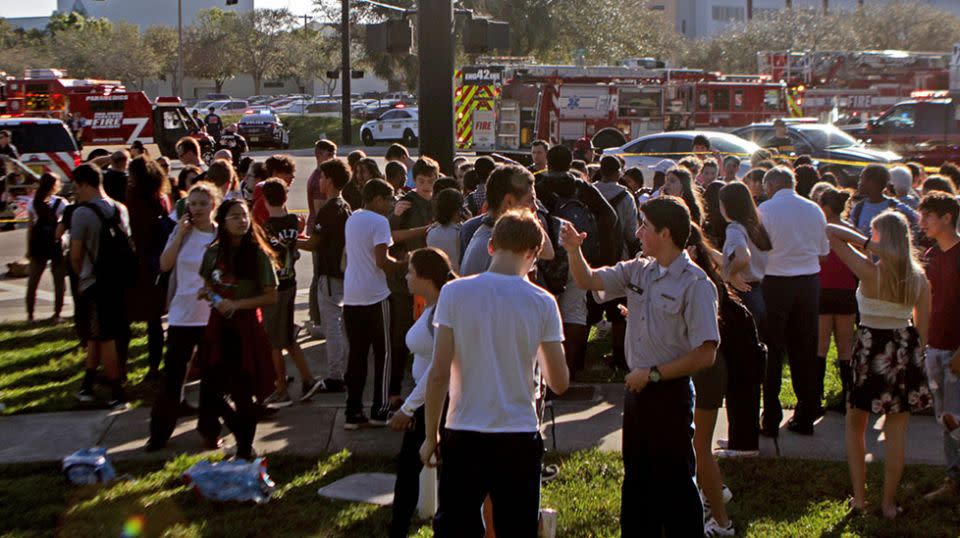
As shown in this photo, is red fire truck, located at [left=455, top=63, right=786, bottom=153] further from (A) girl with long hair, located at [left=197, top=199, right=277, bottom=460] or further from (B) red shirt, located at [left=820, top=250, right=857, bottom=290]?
(A) girl with long hair, located at [left=197, top=199, right=277, bottom=460]

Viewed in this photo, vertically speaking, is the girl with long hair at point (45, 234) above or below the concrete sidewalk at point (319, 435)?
above

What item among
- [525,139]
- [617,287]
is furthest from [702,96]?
[617,287]

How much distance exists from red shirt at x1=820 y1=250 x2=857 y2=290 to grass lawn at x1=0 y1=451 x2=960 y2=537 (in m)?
1.75

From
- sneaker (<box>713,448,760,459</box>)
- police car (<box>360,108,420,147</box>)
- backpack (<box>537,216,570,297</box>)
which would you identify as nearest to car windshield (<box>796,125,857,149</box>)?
backpack (<box>537,216,570,297</box>)

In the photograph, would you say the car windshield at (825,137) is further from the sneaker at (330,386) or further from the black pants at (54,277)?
the sneaker at (330,386)

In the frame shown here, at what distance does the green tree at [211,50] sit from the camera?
8031 centimetres

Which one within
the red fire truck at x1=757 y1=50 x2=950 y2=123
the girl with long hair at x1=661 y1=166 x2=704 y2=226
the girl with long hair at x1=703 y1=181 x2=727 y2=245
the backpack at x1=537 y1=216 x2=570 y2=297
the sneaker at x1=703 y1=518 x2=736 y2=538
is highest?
the red fire truck at x1=757 y1=50 x2=950 y2=123

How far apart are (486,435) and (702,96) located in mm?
27806

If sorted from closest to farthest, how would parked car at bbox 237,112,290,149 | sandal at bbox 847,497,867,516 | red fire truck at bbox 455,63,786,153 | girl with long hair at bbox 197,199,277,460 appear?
sandal at bbox 847,497,867,516
girl with long hair at bbox 197,199,277,460
red fire truck at bbox 455,63,786,153
parked car at bbox 237,112,290,149

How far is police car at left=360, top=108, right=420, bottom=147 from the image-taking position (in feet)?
152

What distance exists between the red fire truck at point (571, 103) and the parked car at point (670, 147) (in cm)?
657

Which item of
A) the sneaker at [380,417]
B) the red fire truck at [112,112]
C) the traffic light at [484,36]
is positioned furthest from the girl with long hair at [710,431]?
the red fire truck at [112,112]

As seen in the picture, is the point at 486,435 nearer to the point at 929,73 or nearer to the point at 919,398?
the point at 919,398

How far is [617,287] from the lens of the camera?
17.7ft
